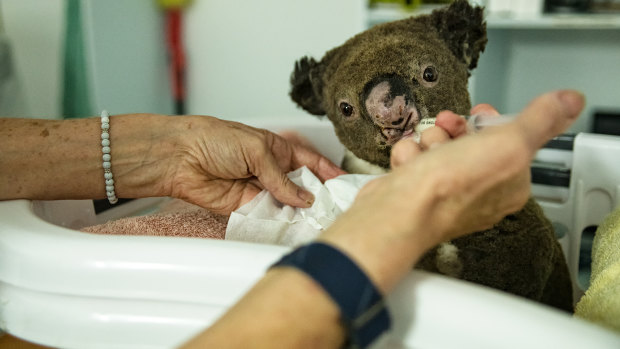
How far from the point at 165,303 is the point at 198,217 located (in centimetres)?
28

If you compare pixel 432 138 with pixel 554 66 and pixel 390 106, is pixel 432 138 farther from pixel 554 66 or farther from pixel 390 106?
pixel 554 66

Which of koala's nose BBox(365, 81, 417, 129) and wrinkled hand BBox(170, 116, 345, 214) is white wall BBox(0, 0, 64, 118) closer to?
wrinkled hand BBox(170, 116, 345, 214)

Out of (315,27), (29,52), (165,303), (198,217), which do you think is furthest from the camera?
(315,27)

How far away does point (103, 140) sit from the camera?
663mm

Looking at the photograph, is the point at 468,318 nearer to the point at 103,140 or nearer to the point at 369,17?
the point at 103,140

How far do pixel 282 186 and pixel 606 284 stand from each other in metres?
0.37

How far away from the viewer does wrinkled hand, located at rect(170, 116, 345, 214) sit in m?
0.68

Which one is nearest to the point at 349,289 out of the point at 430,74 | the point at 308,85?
the point at 430,74

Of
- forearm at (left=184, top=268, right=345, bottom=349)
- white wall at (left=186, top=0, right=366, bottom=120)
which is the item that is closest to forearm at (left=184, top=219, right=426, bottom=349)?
forearm at (left=184, top=268, right=345, bottom=349)

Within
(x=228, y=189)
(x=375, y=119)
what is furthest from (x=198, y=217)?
(x=375, y=119)

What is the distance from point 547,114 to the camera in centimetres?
33

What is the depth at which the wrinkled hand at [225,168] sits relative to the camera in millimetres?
675

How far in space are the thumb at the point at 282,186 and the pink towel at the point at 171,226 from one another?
0.29ft

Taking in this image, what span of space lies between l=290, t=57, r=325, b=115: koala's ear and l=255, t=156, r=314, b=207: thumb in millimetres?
130
